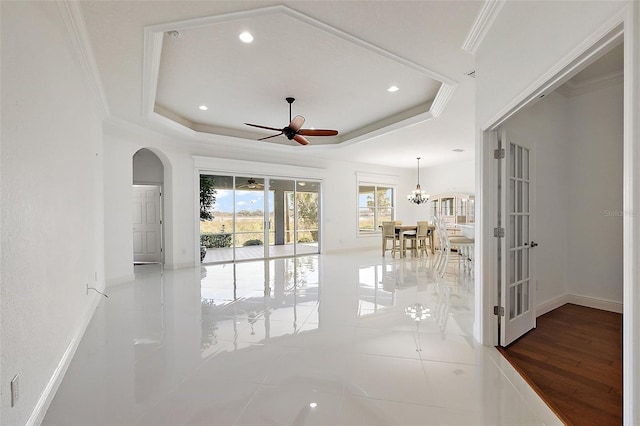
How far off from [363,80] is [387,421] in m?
3.81

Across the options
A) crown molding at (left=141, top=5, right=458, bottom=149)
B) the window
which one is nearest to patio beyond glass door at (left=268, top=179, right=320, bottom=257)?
crown molding at (left=141, top=5, right=458, bottom=149)

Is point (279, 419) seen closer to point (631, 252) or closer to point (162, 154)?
point (631, 252)

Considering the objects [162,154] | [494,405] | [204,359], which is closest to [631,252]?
[494,405]

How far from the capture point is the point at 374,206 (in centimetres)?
984

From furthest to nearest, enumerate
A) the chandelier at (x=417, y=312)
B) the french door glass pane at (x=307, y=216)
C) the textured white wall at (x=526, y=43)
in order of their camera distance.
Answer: the french door glass pane at (x=307, y=216) → the chandelier at (x=417, y=312) → the textured white wall at (x=526, y=43)

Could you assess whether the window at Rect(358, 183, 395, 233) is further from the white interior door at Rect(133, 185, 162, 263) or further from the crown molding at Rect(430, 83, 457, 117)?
the white interior door at Rect(133, 185, 162, 263)

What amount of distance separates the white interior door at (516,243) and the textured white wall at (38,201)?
10.6 feet

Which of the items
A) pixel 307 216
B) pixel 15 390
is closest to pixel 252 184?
pixel 307 216

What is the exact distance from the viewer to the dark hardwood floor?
1785 millimetres

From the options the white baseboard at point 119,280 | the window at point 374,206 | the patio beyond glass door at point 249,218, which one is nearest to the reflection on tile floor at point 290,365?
the white baseboard at point 119,280

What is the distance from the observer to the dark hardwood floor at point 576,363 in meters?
1.79

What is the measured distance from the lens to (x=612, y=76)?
3422mm

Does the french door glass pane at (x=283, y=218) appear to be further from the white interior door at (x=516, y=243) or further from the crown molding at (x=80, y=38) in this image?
the white interior door at (x=516, y=243)

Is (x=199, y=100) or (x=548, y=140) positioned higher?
(x=199, y=100)
